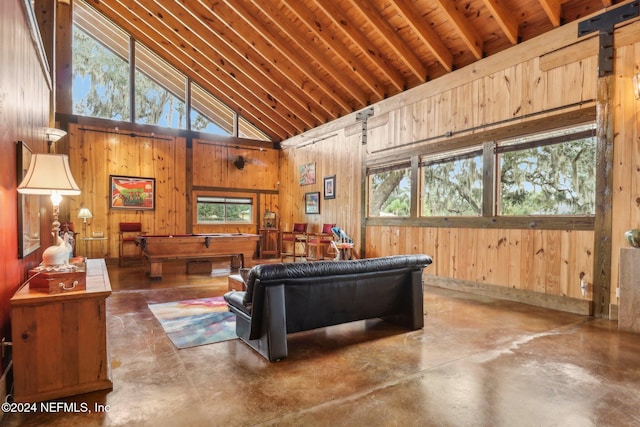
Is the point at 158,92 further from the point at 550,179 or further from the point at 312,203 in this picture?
the point at 550,179

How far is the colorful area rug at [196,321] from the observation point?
3.30m

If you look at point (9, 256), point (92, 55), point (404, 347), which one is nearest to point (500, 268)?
point (404, 347)

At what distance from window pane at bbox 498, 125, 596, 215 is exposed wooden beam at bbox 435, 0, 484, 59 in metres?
1.64

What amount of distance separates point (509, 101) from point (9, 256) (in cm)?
576

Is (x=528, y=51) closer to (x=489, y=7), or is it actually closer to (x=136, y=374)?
(x=489, y=7)

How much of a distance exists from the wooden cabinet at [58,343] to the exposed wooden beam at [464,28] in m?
5.27

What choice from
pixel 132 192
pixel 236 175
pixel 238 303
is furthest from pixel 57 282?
pixel 236 175

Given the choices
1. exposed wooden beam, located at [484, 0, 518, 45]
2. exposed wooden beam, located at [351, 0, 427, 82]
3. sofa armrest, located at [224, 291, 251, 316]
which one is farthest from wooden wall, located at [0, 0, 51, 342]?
exposed wooden beam, located at [484, 0, 518, 45]

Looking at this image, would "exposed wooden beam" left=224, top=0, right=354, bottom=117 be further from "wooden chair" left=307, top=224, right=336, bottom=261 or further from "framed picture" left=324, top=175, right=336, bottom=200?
"wooden chair" left=307, top=224, right=336, bottom=261

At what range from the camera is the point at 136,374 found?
2.54m

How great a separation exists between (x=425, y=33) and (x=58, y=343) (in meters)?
5.81

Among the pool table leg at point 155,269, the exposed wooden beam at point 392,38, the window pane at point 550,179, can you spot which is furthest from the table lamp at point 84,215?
the window pane at point 550,179

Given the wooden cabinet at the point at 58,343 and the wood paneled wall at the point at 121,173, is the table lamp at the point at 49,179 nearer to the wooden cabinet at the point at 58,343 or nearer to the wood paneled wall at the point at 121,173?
the wooden cabinet at the point at 58,343

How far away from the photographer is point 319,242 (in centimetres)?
773
